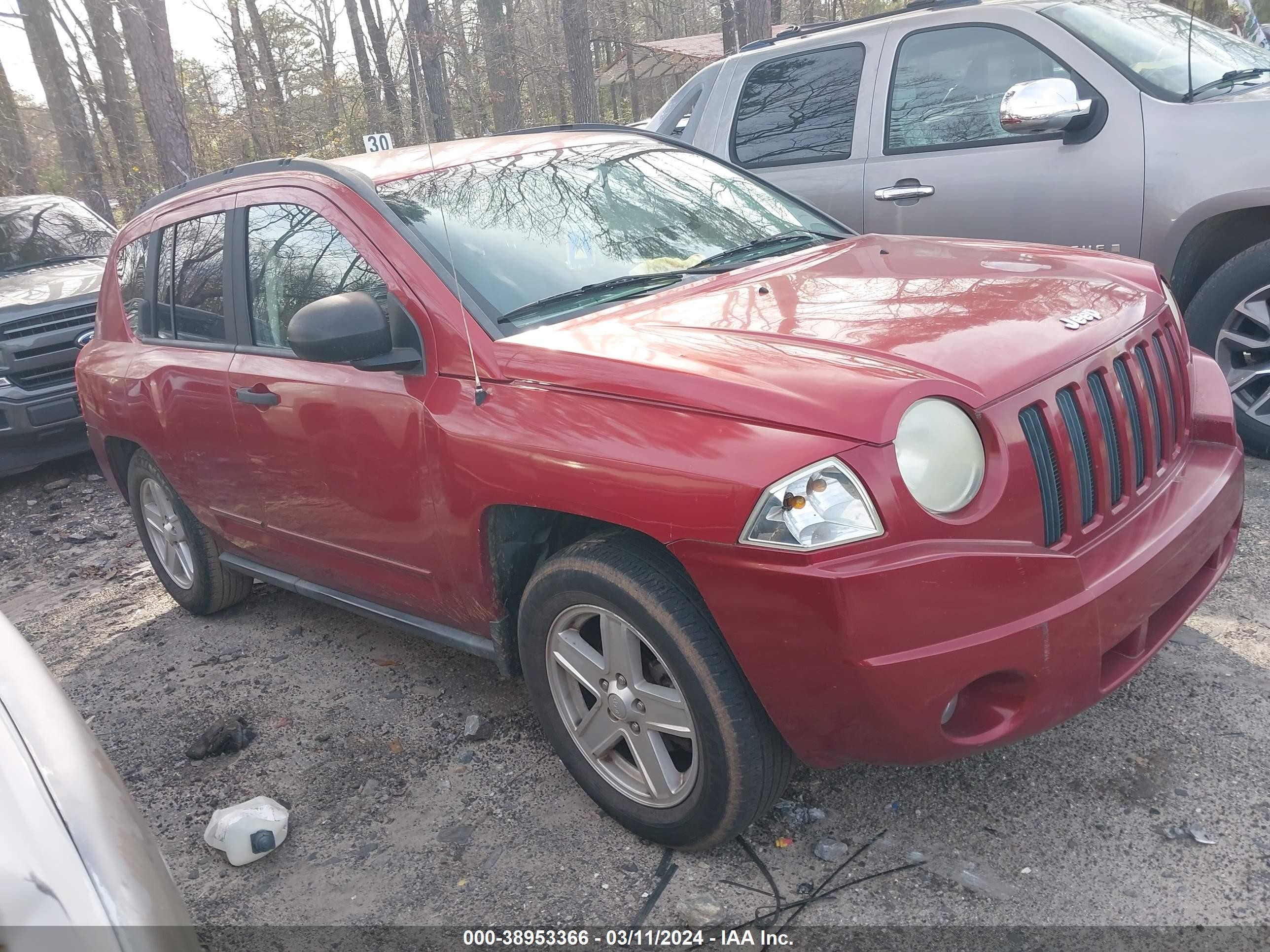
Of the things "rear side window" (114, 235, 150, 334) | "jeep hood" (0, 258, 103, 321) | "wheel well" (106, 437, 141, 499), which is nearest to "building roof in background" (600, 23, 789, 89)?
"jeep hood" (0, 258, 103, 321)

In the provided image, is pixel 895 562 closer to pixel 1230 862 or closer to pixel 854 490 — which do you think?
pixel 854 490

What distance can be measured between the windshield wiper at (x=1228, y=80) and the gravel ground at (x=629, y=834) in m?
1.92

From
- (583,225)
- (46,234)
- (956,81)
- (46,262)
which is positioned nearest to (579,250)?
(583,225)

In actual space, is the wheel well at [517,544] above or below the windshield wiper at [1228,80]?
below

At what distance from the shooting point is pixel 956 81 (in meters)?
5.30

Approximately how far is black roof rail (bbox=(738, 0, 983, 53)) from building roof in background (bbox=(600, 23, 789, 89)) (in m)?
18.0

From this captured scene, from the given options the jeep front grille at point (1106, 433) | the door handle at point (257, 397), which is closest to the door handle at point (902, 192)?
the jeep front grille at point (1106, 433)

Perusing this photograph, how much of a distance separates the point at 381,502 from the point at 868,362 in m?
1.59

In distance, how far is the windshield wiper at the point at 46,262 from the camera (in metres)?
8.75

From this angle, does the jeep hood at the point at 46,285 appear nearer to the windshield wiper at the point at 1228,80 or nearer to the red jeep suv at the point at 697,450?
the red jeep suv at the point at 697,450

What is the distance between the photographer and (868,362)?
233 centimetres

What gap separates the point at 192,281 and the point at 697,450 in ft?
9.02

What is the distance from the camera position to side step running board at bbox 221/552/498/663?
125 inches

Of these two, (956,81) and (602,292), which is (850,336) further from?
(956,81)
